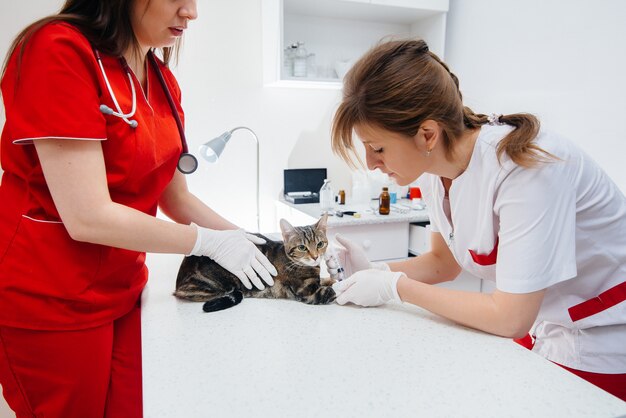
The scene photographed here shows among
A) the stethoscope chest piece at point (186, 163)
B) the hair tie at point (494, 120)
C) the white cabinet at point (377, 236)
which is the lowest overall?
the white cabinet at point (377, 236)

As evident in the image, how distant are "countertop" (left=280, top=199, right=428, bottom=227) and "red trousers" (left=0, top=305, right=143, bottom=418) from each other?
4.41ft

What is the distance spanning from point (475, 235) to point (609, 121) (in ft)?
4.57

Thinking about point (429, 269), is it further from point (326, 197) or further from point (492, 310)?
point (326, 197)

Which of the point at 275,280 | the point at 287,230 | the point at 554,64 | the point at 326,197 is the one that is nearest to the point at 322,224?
the point at 287,230

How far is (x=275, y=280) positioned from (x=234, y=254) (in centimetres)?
13

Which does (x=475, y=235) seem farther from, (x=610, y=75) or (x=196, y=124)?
(x=196, y=124)

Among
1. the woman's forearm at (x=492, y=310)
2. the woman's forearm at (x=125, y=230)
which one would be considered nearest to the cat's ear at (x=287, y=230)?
the woman's forearm at (x=125, y=230)

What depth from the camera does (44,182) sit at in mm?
860

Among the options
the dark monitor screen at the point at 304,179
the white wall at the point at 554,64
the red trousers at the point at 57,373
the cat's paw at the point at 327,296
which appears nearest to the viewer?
the red trousers at the point at 57,373

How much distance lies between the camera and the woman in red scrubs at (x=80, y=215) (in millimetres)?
773

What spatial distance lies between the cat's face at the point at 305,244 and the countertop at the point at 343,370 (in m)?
0.23

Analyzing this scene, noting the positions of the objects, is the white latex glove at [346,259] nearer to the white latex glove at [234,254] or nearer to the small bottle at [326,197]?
the white latex glove at [234,254]

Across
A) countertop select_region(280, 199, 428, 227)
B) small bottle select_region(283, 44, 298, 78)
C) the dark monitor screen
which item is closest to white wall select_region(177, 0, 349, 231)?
the dark monitor screen

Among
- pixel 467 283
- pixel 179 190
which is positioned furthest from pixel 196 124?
pixel 467 283
